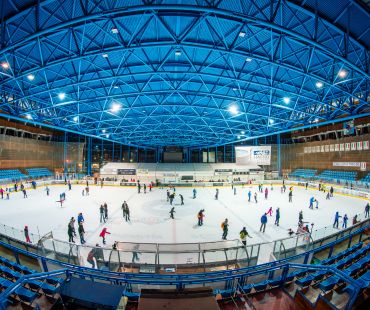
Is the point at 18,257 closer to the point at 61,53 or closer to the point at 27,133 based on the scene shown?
the point at 61,53

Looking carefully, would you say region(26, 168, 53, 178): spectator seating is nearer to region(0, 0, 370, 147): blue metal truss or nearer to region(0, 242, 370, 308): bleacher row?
region(0, 0, 370, 147): blue metal truss

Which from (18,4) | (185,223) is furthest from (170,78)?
(185,223)

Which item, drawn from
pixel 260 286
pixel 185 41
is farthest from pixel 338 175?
pixel 260 286

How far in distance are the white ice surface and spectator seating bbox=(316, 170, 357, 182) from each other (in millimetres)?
11207

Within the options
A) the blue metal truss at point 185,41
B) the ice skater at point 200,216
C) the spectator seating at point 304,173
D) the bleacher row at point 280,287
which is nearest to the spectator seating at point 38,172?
the blue metal truss at point 185,41

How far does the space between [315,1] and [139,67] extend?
11.2m

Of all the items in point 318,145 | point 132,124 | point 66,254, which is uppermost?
point 132,124

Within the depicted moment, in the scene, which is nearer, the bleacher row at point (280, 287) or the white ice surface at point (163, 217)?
the bleacher row at point (280, 287)

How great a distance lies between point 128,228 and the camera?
13594 mm

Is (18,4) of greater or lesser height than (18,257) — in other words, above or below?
above

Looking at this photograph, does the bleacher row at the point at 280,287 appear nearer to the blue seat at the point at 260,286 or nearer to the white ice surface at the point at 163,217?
the blue seat at the point at 260,286

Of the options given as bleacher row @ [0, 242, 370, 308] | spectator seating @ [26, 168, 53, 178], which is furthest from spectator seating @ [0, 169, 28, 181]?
bleacher row @ [0, 242, 370, 308]

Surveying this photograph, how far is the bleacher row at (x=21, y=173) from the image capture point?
3076 centimetres

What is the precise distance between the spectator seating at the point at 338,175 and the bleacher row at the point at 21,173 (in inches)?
2005
